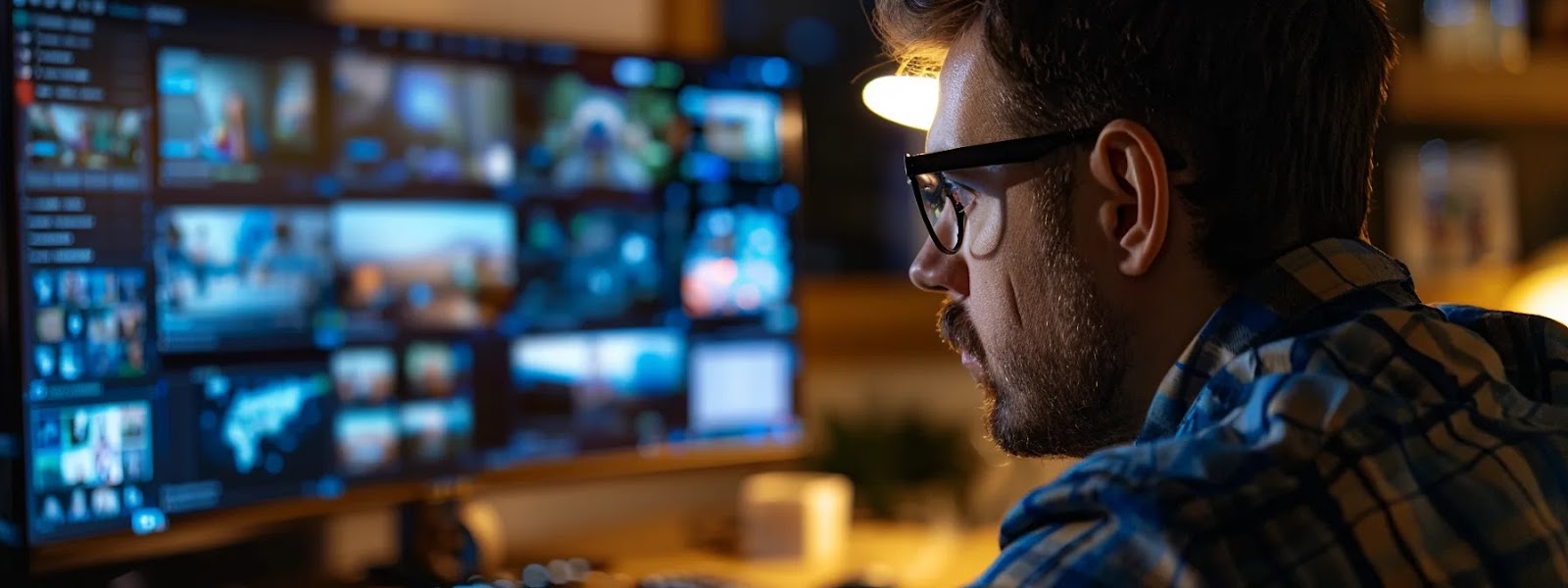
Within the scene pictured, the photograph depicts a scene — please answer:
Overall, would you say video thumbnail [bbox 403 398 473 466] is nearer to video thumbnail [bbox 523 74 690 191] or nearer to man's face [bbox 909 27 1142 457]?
video thumbnail [bbox 523 74 690 191]

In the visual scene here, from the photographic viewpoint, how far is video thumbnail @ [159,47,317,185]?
1281 millimetres

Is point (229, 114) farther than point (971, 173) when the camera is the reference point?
Yes

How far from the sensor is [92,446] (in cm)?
123

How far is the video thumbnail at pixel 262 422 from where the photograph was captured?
51.6 inches

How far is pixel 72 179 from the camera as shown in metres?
1.21

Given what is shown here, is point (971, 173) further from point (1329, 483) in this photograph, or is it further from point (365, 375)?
point (365, 375)

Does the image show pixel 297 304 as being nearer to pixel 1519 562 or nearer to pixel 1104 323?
pixel 1104 323

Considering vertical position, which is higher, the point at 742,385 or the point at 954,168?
the point at 954,168

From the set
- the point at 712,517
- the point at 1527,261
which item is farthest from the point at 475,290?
the point at 1527,261

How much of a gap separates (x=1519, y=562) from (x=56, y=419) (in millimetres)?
1149

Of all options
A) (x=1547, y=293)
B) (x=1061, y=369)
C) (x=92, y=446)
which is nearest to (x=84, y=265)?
(x=92, y=446)

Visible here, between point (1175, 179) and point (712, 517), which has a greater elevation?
point (1175, 179)

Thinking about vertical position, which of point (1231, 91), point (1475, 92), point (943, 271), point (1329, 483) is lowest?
point (1329, 483)

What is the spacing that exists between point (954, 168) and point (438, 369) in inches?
28.1
